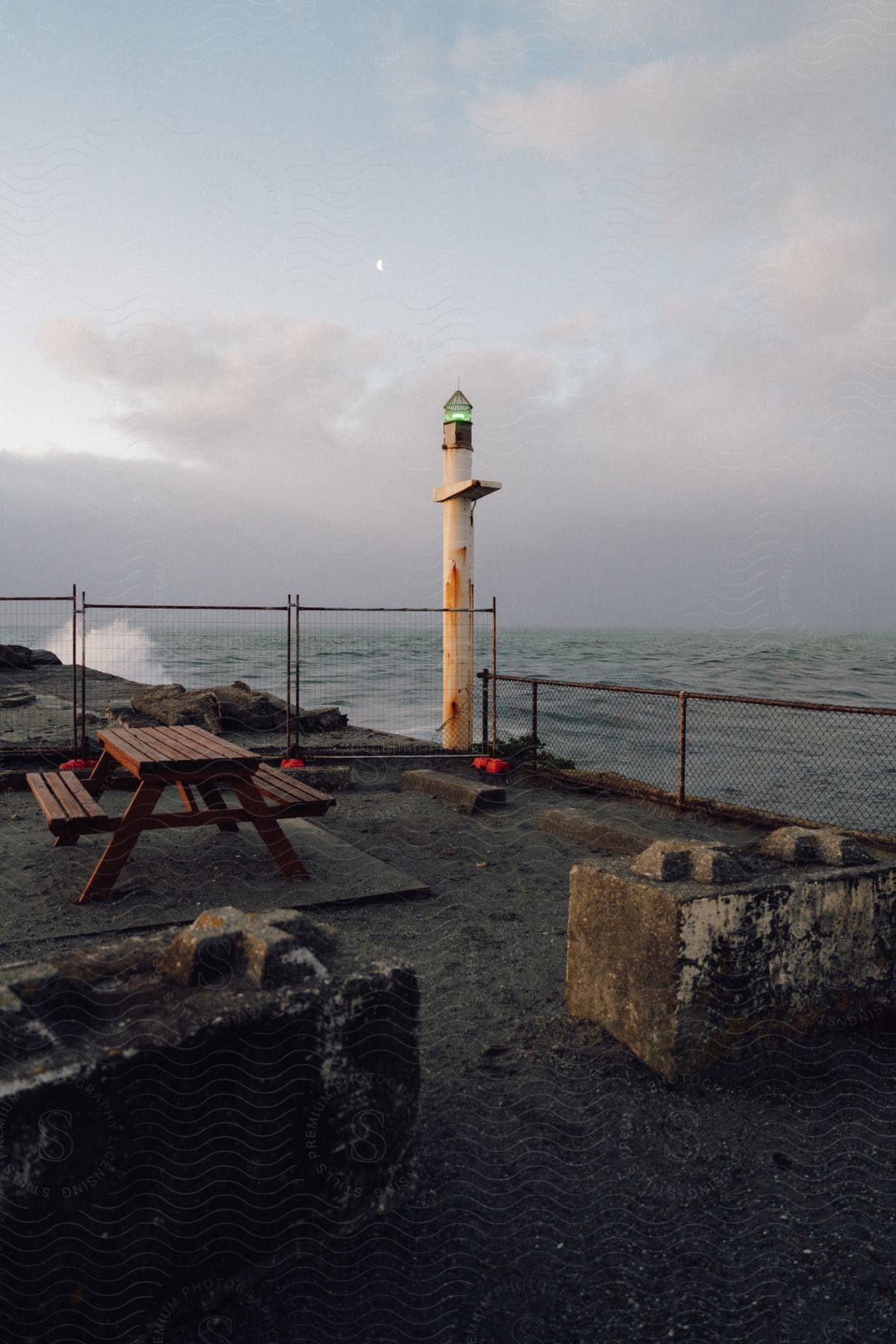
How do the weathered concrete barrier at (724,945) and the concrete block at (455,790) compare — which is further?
the concrete block at (455,790)

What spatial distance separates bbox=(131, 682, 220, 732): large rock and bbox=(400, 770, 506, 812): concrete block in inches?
152

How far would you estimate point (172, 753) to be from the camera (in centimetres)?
479

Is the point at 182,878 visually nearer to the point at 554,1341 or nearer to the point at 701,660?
the point at 554,1341

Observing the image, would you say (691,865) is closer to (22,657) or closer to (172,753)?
(172,753)

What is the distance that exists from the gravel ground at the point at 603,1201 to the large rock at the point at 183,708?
803cm

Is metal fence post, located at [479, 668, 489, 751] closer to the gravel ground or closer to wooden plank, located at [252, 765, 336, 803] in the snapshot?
wooden plank, located at [252, 765, 336, 803]

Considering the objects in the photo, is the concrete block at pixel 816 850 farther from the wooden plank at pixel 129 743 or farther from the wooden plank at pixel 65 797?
the wooden plank at pixel 65 797

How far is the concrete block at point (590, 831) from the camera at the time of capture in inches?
228

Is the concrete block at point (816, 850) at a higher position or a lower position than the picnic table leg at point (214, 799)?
higher

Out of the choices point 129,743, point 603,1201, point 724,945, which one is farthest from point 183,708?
point 603,1201

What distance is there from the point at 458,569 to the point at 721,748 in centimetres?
1021

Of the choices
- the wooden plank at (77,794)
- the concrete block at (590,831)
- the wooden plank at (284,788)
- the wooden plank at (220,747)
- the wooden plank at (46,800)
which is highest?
the wooden plank at (220,747)

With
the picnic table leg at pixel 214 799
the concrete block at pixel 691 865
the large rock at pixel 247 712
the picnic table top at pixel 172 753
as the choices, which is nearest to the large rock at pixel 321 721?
the large rock at pixel 247 712

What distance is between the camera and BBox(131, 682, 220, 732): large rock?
11102mm
